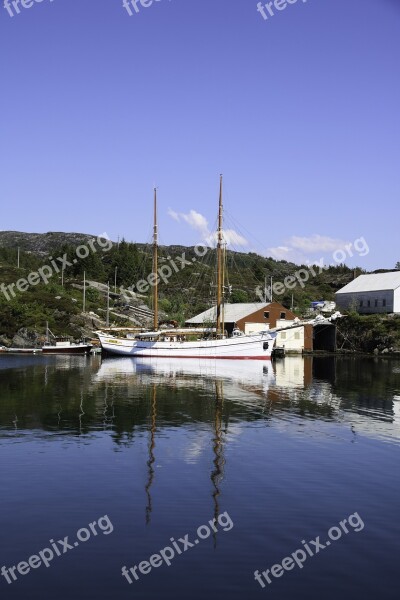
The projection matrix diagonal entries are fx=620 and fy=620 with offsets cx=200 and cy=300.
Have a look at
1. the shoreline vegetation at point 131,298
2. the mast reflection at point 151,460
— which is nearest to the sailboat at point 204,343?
the shoreline vegetation at point 131,298

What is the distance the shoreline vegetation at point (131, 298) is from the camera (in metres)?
98.1

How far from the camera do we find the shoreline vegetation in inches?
3863

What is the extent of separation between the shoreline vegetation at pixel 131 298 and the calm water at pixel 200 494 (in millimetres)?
57566

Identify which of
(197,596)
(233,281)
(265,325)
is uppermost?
(233,281)

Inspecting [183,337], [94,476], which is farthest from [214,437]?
[183,337]

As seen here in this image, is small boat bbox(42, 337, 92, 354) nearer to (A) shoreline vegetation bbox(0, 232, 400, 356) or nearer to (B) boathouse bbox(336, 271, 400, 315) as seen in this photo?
(A) shoreline vegetation bbox(0, 232, 400, 356)

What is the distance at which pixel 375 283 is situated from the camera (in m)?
108

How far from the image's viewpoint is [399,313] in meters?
99.2

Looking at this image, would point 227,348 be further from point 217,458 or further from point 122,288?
point 122,288

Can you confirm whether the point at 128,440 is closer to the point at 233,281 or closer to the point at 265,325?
the point at 265,325

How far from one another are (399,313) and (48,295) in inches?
2472

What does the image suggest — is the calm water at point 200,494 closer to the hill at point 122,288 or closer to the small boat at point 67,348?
the hill at point 122,288

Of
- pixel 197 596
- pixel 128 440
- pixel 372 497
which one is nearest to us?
pixel 197 596

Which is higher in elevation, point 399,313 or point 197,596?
point 399,313
